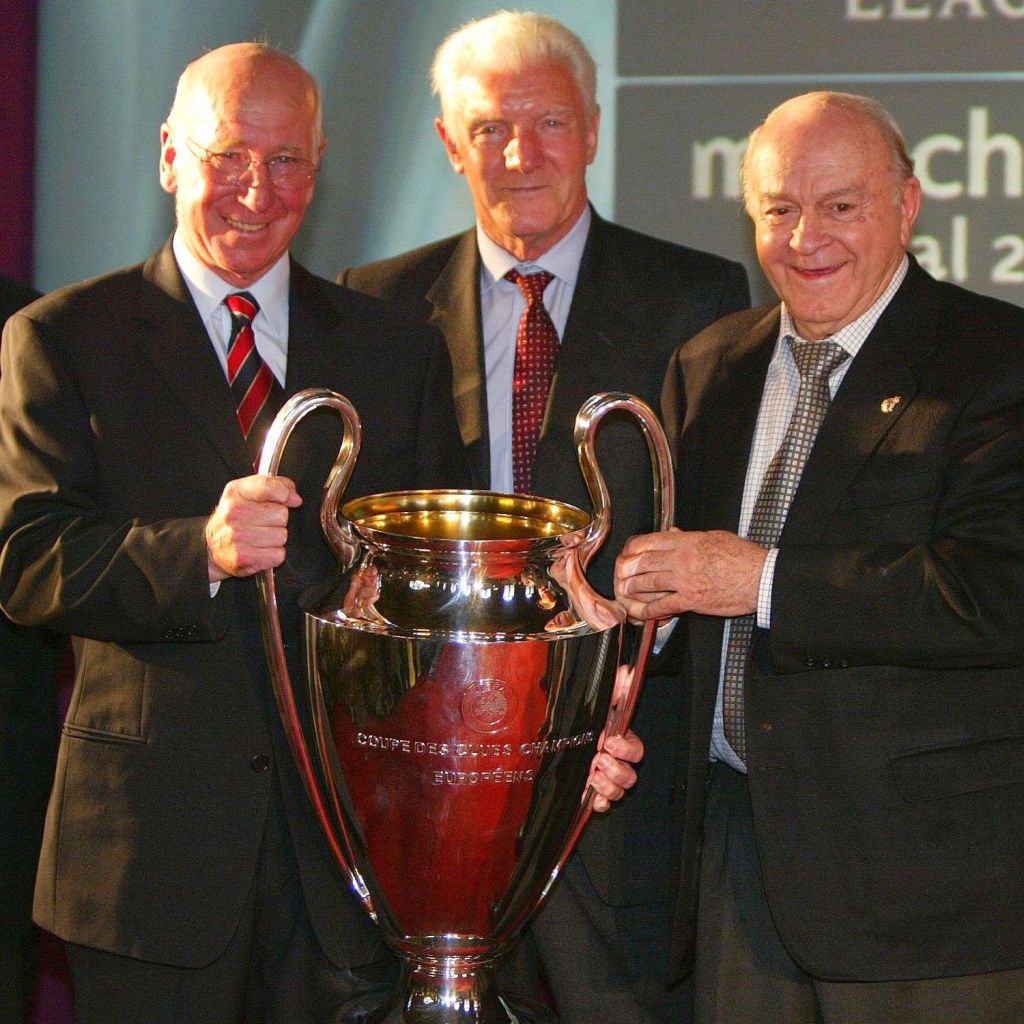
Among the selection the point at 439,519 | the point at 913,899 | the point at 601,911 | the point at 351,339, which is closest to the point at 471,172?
the point at 351,339

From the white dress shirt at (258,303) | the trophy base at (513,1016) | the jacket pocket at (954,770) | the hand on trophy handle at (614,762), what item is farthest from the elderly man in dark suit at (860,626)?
the white dress shirt at (258,303)

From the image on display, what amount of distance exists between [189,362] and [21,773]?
0.80 metres

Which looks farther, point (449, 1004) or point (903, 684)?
point (903, 684)

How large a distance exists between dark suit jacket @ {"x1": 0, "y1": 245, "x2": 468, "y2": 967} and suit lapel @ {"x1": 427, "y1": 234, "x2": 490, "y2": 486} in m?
0.42

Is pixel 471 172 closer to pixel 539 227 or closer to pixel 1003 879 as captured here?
pixel 539 227

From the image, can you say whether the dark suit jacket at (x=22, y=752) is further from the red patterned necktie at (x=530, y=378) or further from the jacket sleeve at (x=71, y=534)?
the red patterned necktie at (x=530, y=378)

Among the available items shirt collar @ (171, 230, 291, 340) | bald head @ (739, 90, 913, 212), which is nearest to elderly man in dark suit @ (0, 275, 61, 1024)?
shirt collar @ (171, 230, 291, 340)

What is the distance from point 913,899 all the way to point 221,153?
1.31m

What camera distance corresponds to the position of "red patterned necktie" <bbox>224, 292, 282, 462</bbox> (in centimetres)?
209

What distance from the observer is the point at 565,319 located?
8.50 ft

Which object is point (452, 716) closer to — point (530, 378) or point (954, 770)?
point (954, 770)

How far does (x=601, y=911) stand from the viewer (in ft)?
7.77

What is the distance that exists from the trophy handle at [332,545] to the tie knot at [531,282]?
3.00 feet

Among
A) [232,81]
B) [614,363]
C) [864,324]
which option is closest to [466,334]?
[614,363]
